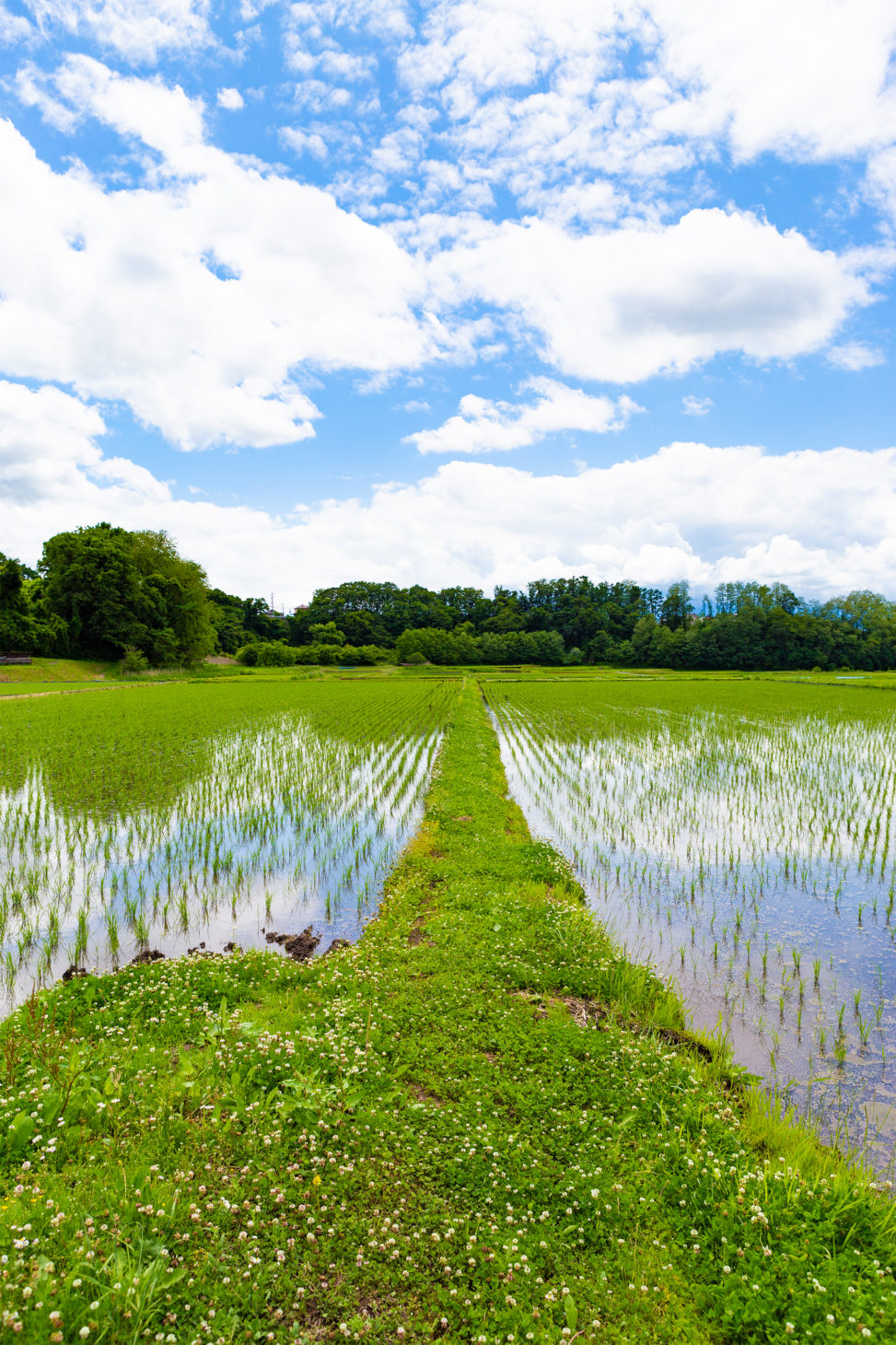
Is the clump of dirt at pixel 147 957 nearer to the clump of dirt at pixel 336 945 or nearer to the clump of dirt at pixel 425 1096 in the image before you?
the clump of dirt at pixel 336 945

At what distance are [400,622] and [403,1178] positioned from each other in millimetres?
100058

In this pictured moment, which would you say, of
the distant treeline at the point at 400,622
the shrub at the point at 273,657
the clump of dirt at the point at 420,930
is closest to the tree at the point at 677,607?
the distant treeline at the point at 400,622

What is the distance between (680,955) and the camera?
254 inches

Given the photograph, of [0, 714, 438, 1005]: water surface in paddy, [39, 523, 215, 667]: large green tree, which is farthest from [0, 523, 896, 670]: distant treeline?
[0, 714, 438, 1005]: water surface in paddy

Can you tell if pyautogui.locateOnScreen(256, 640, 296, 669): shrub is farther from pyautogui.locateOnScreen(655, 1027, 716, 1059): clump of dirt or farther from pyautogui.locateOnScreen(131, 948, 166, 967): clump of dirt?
pyautogui.locateOnScreen(655, 1027, 716, 1059): clump of dirt

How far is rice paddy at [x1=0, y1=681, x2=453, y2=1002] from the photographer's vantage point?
6914 mm

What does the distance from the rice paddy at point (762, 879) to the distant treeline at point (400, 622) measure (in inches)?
1927

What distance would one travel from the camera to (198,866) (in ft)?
28.6

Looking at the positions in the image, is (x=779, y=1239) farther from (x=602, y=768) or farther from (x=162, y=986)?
(x=602, y=768)

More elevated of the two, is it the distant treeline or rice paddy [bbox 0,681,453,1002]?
the distant treeline

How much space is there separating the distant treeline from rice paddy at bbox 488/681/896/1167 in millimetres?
48955

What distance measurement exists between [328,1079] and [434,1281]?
153cm

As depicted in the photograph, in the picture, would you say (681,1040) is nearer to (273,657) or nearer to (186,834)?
(186,834)

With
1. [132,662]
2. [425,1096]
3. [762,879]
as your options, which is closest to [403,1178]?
[425,1096]
